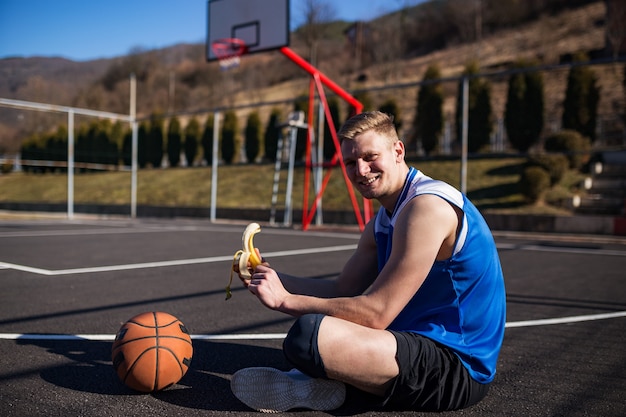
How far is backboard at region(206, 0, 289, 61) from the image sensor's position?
12609mm

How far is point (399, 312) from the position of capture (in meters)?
2.15

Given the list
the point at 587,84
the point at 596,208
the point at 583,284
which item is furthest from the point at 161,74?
the point at 583,284

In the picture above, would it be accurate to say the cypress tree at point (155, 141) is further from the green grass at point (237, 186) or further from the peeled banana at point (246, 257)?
the peeled banana at point (246, 257)

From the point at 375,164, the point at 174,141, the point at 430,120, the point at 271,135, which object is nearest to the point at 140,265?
the point at 375,164

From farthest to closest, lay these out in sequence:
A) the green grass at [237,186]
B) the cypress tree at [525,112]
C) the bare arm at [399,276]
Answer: the cypress tree at [525,112] < the green grass at [237,186] < the bare arm at [399,276]

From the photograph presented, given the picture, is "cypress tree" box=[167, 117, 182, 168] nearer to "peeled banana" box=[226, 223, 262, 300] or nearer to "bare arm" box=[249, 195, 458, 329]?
"peeled banana" box=[226, 223, 262, 300]

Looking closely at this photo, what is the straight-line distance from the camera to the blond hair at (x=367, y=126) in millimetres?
2277

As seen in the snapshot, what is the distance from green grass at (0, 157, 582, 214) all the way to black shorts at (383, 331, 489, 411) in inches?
460

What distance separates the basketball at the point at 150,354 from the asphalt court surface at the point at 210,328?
0.08m

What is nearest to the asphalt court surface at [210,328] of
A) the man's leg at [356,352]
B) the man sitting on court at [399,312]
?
the man sitting on court at [399,312]

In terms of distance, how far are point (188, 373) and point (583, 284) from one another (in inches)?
176

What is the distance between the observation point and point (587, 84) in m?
17.4

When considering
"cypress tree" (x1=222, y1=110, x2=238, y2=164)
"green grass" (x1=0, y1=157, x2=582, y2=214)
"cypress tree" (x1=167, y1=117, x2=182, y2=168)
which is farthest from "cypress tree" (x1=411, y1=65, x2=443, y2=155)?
"cypress tree" (x1=167, y1=117, x2=182, y2=168)

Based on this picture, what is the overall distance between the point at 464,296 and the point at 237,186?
1819cm
